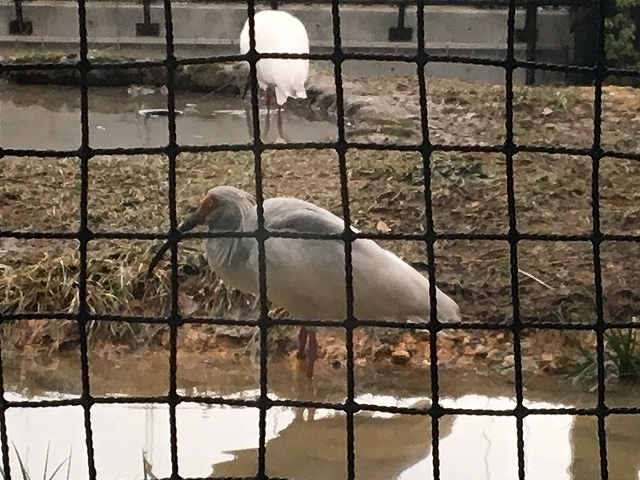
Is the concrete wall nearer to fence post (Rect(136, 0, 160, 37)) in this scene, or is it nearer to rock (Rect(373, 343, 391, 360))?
fence post (Rect(136, 0, 160, 37))

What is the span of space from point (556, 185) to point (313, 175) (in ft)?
2.78

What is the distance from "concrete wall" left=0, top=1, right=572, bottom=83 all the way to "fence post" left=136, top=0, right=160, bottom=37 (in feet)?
0.14

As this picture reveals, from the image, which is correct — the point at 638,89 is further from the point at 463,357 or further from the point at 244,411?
the point at 244,411

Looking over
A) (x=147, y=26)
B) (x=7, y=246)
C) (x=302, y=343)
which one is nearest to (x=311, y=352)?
(x=302, y=343)

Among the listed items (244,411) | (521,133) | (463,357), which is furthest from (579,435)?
(521,133)

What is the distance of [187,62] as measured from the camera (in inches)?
53.4

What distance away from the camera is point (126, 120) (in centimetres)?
499

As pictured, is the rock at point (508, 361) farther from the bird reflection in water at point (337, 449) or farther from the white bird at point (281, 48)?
the white bird at point (281, 48)

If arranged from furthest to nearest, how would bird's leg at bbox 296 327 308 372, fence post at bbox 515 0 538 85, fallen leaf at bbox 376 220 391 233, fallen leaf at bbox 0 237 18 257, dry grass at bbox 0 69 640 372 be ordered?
1. fence post at bbox 515 0 538 85
2. fallen leaf at bbox 376 220 391 233
3. fallen leaf at bbox 0 237 18 257
4. dry grass at bbox 0 69 640 372
5. bird's leg at bbox 296 327 308 372

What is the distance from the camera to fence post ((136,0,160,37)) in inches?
205

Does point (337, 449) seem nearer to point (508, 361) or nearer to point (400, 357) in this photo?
point (400, 357)

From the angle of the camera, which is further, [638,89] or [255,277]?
[638,89]

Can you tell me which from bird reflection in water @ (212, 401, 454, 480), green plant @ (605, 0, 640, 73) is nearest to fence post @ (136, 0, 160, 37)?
green plant @ (605, 0, 640, 73)

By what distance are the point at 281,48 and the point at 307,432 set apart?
272cm
